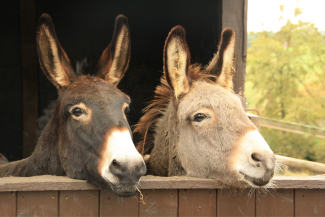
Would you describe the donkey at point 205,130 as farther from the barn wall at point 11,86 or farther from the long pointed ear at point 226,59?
the barn wall at point 11,86

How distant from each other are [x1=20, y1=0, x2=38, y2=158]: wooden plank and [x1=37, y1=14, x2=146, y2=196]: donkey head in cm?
315

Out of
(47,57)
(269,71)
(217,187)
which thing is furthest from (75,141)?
(269,71)

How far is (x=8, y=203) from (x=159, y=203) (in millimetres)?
1031

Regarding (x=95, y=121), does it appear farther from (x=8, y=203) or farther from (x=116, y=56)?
(x=116, y=56)

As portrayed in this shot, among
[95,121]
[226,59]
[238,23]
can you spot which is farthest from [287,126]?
[95,121]

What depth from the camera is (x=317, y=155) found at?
565 inches

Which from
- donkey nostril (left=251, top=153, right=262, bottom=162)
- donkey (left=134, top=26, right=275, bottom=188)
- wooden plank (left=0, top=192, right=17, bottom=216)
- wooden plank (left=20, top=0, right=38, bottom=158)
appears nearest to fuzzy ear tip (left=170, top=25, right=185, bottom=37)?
donkey (left=134, top=26, right=275, bottom=188)

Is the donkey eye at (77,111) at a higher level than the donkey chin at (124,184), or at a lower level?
higher

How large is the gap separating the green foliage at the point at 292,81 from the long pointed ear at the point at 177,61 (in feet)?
40.0

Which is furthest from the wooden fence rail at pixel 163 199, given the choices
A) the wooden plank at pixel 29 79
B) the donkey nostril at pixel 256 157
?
the wooden plank at pixel 29 79

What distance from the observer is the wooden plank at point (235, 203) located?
2.18 metres

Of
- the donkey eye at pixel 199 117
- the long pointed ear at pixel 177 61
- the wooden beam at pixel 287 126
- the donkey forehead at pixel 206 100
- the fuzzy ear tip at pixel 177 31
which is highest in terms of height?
the fuzzy ear tip at pixel 177 31

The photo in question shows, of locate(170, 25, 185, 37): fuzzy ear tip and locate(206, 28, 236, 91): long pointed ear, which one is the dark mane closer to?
locate(206, 28, 236, 91): long pointed ear

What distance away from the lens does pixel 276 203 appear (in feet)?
7.32
